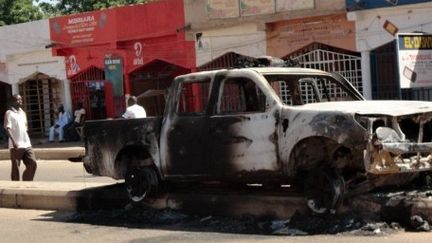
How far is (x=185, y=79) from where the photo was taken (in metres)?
8.97

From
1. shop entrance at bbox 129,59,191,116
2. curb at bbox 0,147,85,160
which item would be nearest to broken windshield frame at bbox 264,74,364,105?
curb at bbox 0,147,85,160

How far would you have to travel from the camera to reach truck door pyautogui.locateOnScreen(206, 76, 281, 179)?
797cm

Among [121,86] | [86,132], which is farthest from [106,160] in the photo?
[121,86]

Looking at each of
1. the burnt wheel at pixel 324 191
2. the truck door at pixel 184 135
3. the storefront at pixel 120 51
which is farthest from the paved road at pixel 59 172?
the burnt wheel at pixel 324 191

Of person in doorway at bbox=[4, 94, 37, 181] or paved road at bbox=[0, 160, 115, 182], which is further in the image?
paved road at bbox=[0, 160, 115, 182]

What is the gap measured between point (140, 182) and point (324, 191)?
9.04ft

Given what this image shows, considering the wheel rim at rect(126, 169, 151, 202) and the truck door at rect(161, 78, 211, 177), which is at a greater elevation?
the truck door at rect(161, 78, 211, 177)

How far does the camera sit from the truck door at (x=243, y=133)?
7.97m

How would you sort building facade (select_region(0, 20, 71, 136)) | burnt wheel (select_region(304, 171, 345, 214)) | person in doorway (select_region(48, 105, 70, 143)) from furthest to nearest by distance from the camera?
building facade (select_region(0, 20, 71, 136)) → person in doorway (select_region(48, 105, 70, 143)) → burnt wheel (select_region(304, 171, 345, 214))

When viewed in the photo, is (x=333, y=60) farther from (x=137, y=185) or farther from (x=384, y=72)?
(x=137, y=185)

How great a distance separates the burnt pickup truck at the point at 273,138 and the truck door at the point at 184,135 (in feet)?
0.04

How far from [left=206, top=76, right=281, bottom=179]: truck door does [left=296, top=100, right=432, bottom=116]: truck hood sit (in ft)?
1.72

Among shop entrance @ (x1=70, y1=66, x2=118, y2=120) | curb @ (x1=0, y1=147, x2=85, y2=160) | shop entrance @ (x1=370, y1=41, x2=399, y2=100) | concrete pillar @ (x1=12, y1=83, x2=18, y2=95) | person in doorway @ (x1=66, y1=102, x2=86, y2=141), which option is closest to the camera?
shop entrance @ (x1=370, y1=41, x2=399, y2=100)

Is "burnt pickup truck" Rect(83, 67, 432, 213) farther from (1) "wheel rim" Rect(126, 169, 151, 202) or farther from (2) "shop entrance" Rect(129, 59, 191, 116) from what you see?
(2) "shop entrance" Rect(129, 59, 191, 116)
